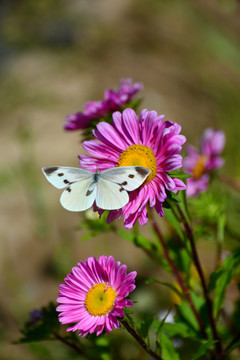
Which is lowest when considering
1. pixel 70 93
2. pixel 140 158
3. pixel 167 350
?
pixel 167 350

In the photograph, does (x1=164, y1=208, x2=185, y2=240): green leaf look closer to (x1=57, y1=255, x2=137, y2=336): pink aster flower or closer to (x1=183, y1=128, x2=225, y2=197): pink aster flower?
(x1=57, y1=255, x2=137, y2=336): pink aster flower

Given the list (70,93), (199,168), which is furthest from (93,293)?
(70,93)

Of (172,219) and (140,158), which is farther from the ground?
(140,158)

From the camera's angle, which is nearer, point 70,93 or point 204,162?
point 204,162

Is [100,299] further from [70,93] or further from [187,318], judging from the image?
[70,93]

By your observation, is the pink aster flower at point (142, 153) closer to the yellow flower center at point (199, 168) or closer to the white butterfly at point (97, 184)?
the white butterfly at point (97, 184)

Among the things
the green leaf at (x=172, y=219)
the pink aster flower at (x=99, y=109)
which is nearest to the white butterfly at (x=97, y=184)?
the green leaf at (x=172, y=219)

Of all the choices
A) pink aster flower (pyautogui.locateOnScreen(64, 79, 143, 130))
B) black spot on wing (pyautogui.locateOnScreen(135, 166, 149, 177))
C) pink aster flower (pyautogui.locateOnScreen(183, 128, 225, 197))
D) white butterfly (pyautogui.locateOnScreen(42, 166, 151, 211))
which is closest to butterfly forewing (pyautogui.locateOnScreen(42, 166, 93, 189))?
white butterfly (pyautogui.locateOnScreen(42, 166, 151, 211))
